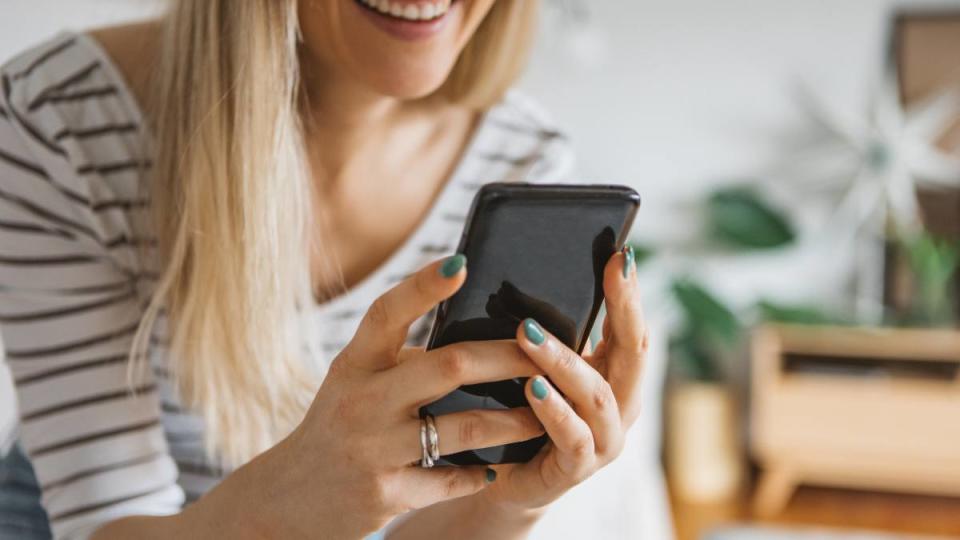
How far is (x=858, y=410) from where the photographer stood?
2801 millimetres

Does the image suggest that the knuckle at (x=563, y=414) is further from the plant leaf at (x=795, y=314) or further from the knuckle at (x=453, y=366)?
the plant leaf at (x=795, y=314)

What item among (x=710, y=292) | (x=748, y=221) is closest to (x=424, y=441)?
(x=710, y=292)

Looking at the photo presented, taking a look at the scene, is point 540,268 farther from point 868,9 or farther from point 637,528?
point 868,9

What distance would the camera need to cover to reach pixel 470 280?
62cm

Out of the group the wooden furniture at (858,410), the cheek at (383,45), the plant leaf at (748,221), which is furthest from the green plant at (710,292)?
the cheek at (383,45)

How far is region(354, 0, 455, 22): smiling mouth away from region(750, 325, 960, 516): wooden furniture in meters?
2.32

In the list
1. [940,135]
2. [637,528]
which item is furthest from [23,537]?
[940,135]

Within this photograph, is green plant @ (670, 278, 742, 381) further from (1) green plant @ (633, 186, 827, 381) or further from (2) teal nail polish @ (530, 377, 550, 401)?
(2) teal nail polish @ (530, 377, 550, 401)

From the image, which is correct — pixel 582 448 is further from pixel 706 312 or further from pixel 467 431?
pixel 706 312

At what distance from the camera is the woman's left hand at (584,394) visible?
59cm

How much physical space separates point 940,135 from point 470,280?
2850 mm

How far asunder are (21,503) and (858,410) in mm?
2410

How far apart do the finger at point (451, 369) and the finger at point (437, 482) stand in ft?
0.22

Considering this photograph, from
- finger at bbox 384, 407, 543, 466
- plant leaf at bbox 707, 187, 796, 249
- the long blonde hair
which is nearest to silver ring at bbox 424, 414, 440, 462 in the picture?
finger at bbox 384, 407, 543, 466
